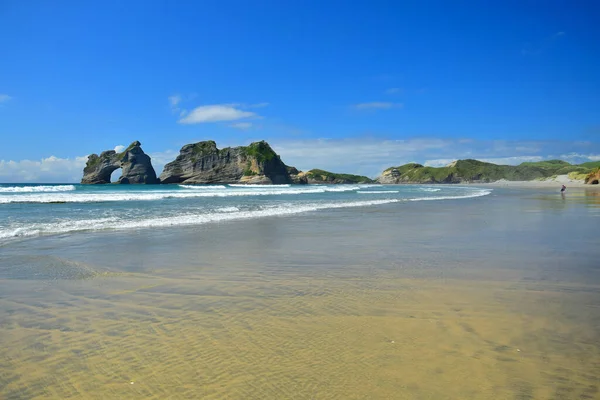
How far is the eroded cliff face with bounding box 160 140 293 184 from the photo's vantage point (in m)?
131

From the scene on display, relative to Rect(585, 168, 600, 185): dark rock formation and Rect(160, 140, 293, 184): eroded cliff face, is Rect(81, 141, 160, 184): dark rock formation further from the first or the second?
Rect(585, 168, 600, 185): dark rock formation

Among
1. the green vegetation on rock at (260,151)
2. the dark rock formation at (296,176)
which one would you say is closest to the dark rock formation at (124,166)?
the green vegetation on rock at (260,151)

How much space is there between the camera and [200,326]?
4047 millimetres

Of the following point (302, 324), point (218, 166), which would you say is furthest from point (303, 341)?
point (218, 166)

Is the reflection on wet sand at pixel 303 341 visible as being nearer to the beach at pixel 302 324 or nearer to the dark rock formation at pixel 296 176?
the beach at pixel 302 324

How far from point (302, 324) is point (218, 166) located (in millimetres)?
132979

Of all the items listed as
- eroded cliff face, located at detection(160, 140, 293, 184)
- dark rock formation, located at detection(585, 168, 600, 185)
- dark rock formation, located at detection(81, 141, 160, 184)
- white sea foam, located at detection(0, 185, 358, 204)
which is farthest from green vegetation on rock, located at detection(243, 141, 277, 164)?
dark rock formation, located at detection(585, 168, 600, 185)

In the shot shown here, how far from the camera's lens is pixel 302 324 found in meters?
4.06

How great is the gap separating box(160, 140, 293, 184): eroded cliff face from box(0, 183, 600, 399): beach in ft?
399

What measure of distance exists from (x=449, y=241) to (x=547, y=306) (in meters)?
5.46

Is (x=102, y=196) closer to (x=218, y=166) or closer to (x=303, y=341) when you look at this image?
(x=303, y=341)

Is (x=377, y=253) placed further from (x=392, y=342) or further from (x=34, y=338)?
(x=34, y=338)

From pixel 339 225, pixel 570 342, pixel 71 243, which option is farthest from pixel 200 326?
pixel 339 225

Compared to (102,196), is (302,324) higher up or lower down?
lower down
